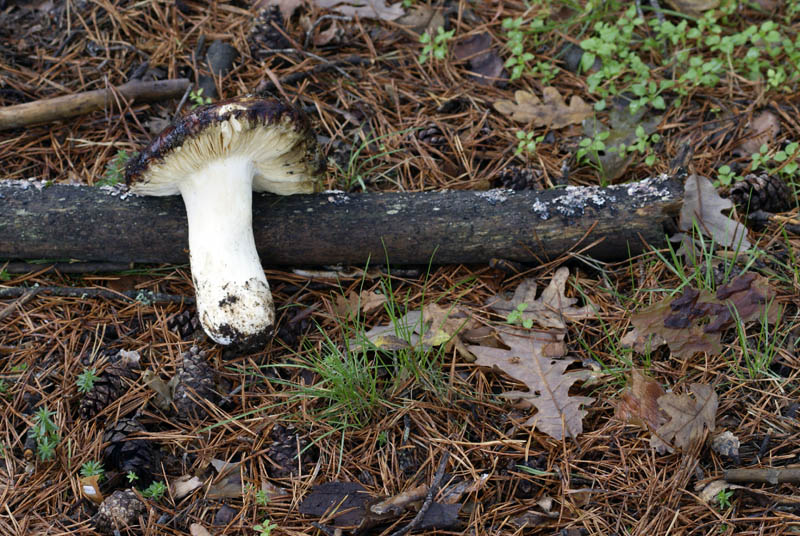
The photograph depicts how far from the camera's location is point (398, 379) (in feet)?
8.34

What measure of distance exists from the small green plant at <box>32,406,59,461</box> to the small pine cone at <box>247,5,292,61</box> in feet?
A: 8.03

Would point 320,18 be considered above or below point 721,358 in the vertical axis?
above

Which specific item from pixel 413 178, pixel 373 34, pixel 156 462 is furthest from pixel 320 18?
pixel 156 462

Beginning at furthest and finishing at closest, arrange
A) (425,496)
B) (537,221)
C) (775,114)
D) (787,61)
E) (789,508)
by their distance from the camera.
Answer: (787,61), (775,114), (537,221), (425,496), (789,508)

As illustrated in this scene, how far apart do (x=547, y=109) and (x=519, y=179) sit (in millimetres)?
561

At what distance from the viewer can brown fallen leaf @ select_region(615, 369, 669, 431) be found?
2369 millimetres

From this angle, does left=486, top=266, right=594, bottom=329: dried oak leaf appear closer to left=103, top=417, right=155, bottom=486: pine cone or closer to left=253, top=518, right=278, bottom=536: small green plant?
left=253, top=518, right=278, bottom=536: small green plant

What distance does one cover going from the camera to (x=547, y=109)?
3709 millimetres

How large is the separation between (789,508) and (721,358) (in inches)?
25.5

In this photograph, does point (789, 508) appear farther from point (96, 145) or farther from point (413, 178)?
point (96, 145)

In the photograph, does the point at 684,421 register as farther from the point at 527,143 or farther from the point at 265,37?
the point at 265,37

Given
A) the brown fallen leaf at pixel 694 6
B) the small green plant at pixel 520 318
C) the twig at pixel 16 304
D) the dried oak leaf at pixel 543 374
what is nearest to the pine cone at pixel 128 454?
the twig at pixel 16 304

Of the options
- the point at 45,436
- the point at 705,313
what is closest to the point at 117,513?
the point at 45,436

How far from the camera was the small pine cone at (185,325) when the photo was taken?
9.81ft
